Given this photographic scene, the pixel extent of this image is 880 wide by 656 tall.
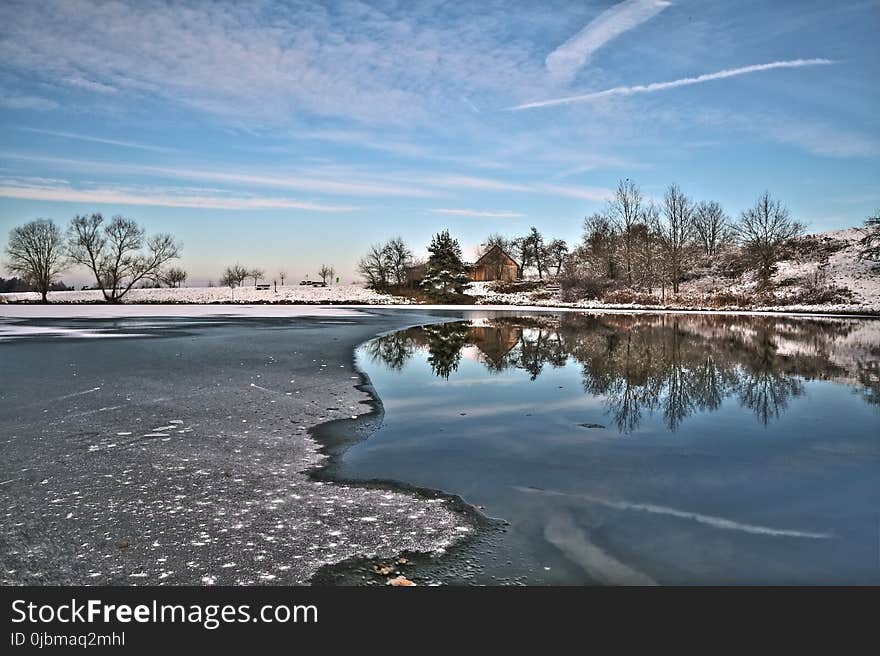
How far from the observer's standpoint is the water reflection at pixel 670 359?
35.8 ft

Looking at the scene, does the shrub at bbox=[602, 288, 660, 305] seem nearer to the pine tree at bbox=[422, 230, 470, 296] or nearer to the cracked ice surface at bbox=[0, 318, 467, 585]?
the pine tree at bbox=[422, 230, 470, 296]

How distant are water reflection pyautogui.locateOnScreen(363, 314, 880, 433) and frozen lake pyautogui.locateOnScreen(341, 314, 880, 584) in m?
0.11

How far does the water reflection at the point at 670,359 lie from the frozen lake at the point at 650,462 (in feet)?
0.36

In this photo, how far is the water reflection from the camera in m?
10.9

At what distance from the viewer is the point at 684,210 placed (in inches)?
2677

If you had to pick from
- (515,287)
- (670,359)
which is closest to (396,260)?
(515,287)

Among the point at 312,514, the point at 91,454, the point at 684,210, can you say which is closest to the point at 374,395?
the point at 91,454

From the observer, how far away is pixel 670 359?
16.6m

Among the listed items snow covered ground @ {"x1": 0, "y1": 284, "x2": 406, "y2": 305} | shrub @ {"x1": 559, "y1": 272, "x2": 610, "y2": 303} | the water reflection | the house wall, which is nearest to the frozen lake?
the water reflection

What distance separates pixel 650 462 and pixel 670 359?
34.8 feet
